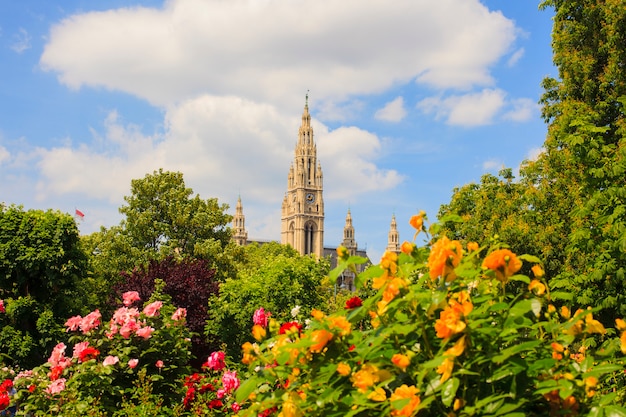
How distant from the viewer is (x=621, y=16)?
1948 cm

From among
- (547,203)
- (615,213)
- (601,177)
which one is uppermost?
(547,203)

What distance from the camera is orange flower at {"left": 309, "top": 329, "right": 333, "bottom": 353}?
351 centimetres

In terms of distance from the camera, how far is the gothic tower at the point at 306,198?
153500 millimetres

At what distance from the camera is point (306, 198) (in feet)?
512

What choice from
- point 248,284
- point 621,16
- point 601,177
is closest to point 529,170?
point 621,16

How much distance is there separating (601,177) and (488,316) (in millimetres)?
6653

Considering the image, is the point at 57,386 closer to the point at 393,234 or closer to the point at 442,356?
the point at 442,356

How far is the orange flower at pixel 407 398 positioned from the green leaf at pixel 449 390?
0.44ft

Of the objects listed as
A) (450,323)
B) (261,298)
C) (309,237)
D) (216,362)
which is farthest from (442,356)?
(309,237)

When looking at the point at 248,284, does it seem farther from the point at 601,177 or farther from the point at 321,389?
the point at 321,389

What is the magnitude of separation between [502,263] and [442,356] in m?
0.60

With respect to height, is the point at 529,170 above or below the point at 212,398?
above

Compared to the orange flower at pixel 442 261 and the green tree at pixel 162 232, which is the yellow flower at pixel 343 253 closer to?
the orange flower at pixel 442 261

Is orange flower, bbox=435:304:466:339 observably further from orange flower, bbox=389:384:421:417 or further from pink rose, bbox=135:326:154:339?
pink rose, bbox=135:326:154:339
